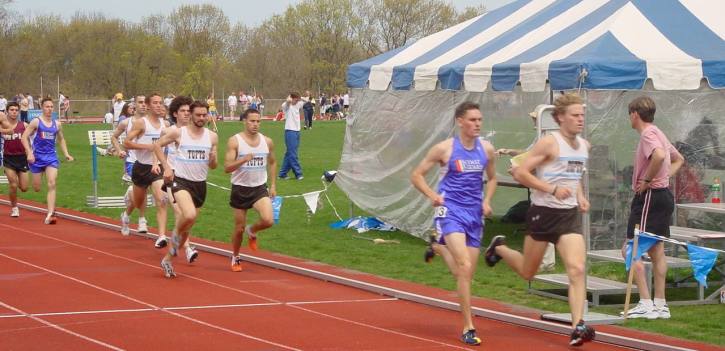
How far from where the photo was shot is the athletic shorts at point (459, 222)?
29.9 feet

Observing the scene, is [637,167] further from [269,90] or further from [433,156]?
[269,90]

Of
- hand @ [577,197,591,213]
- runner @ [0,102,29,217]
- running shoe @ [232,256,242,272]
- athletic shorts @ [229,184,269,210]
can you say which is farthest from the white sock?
runner @ [0,102,29,217]

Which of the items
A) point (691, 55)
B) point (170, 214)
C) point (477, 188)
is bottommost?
point (170, 214)

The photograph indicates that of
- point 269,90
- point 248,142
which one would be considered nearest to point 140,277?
point 248,142

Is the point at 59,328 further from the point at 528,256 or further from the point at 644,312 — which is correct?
the point at 644,312

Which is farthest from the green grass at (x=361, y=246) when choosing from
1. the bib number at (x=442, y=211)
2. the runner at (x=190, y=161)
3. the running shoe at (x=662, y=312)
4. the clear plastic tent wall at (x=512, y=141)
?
the bib number at (x=442, y=211)

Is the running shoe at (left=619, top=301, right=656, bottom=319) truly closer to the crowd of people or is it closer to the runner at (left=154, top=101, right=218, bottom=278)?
the crowd of people

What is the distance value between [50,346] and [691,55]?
7385mm

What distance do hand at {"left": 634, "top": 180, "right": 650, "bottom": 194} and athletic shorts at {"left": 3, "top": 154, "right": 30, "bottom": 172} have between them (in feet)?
36.4

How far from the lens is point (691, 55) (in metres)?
12.4

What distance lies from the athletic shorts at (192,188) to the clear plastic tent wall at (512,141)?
11.0 feet

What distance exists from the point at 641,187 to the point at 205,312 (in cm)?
404

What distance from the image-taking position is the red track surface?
902 cm

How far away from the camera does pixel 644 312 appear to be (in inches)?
403
